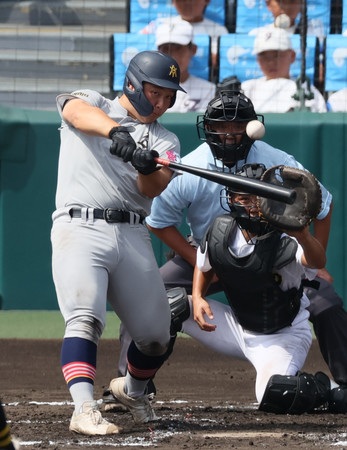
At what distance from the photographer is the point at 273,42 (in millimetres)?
8445

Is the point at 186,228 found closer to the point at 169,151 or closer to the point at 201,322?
the point at 201,322

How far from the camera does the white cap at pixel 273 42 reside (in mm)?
8438

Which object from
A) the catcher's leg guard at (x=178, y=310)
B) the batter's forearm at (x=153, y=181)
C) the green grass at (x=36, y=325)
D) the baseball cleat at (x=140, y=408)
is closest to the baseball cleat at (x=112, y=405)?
the baseball cleat at (x=140, y=408)

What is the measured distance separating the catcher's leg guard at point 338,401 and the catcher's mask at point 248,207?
877 millimetres

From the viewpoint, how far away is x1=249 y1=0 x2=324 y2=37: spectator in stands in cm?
873

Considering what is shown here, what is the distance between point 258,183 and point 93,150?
0.76 meters

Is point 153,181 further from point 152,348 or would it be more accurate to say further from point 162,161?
point 152,348

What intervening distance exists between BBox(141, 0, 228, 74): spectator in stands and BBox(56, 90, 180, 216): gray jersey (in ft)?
16.2

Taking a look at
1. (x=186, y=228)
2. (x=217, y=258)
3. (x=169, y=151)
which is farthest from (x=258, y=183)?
(x=186, y=228)

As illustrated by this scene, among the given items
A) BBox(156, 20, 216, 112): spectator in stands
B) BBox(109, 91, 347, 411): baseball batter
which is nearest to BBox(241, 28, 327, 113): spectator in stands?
BBox(156, 20, 216, 112): spectator in stands

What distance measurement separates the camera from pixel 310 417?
Answer: 14.2 ft

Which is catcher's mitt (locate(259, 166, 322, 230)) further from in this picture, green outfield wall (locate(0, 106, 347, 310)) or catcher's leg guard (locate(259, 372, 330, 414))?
green outfield wall (locate(0, 106, 347, 310))

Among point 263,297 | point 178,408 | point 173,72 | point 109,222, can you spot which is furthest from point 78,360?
point 173,72

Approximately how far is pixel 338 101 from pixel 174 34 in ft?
5.38
